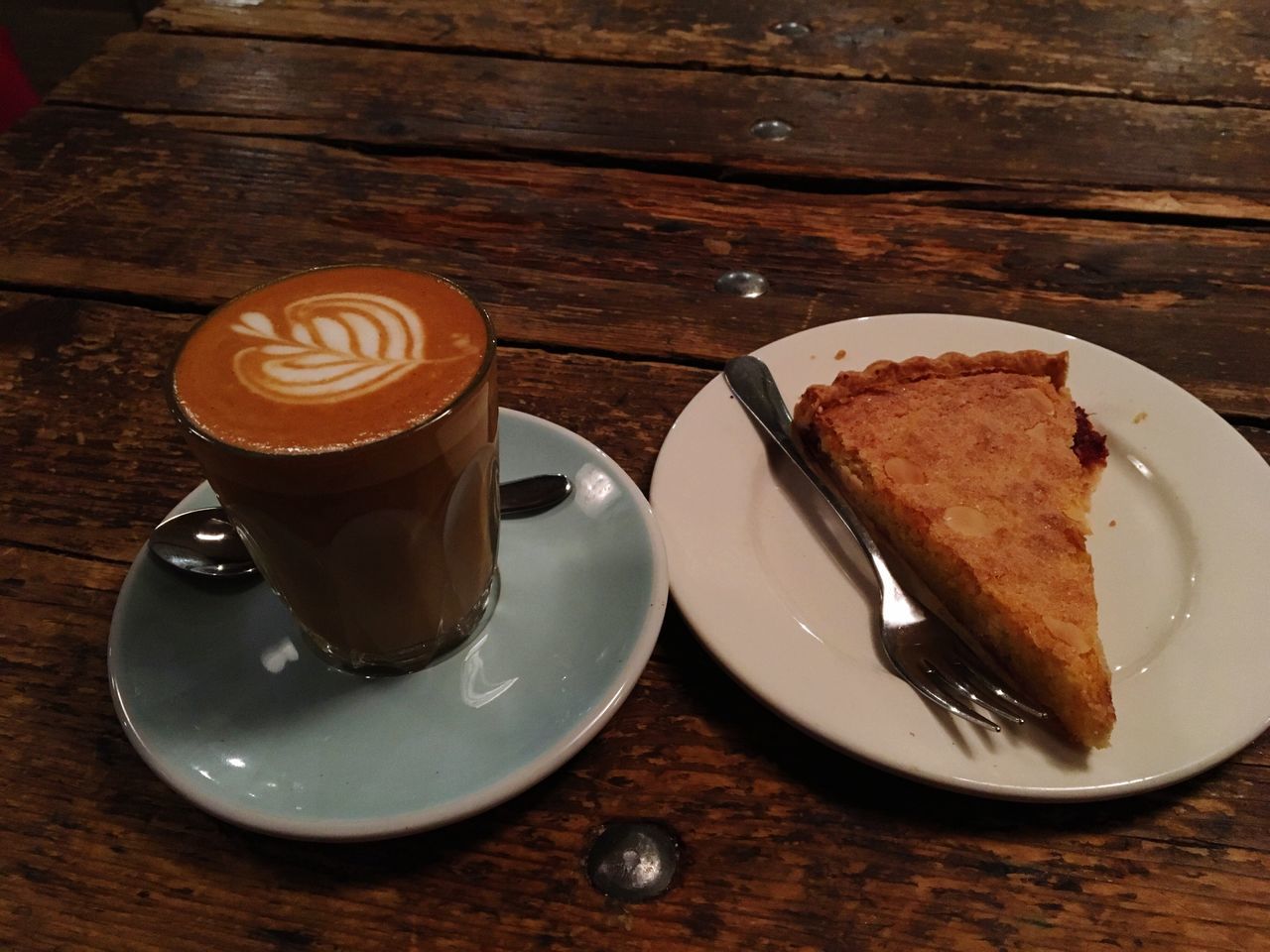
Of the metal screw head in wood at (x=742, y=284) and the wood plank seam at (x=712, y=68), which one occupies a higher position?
the wood plank seam at (x=712, y=68)

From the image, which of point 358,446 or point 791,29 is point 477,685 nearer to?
point 358,446

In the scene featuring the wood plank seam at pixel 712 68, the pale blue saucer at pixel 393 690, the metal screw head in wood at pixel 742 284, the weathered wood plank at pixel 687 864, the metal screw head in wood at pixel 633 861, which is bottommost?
the metal screw head in wood at pixel 633 861

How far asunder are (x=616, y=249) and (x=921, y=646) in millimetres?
770

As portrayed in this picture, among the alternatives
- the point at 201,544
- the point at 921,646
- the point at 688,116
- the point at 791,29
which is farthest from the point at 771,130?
the point at 201,544

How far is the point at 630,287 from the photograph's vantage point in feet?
4.31

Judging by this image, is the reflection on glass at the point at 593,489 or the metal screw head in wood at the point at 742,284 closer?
the reflection on glass at the point at 593,489

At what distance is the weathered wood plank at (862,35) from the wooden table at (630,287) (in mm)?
10

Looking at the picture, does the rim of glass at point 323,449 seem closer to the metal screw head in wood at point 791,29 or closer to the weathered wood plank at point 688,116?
the weathered wood plank at point 688,116

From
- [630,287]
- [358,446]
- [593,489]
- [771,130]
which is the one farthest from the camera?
[771,130]

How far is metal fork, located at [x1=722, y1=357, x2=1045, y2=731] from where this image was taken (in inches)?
30.9

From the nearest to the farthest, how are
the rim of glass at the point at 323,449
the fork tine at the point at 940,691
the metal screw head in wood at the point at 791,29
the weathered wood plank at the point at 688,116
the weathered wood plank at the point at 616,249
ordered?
the rim of glass at the point at 323,449 → the fork tine at the point at 940,691 → the weathered wood plank at the point at 616,249 → the weathered wood plank at the point at 688,116 → the metal screw head in wood at the point at 791,29

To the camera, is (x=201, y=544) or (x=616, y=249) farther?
(x=616, y=249)

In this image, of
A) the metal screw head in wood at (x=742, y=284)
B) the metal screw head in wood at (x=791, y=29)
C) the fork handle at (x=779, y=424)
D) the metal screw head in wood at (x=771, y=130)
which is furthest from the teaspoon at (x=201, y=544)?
the metal screw head in wood at (x=791, y=29)

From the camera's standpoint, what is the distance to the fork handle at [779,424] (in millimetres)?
945
